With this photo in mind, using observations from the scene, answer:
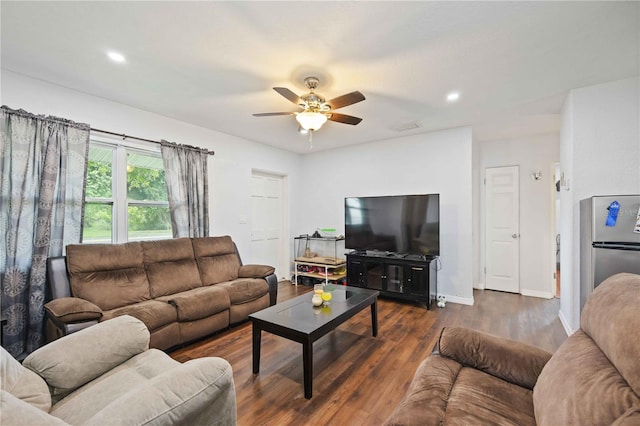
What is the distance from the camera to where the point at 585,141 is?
2.73m

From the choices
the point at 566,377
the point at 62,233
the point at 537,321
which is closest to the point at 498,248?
the point at 537,321

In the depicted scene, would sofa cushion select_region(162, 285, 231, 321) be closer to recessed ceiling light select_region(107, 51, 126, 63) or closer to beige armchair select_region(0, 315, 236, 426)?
beige armchair select_region(0, 315, 236, 426)

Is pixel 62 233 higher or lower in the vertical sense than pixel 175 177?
lower

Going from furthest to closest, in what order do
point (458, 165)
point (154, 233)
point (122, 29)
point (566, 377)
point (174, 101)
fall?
point (458, 165) < point (154, 233) < point (174, 101) < point (122, 29) < point (566, 377)

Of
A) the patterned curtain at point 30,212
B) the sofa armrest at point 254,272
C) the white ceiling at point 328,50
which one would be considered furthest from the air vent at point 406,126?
the patterned curtain at point 30,212

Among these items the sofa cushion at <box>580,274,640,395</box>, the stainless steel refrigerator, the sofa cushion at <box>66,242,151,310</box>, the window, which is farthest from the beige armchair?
the stainless steel refrigerator

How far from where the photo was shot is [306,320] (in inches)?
86.8

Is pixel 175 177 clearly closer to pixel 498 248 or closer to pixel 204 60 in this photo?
pixel 204 60

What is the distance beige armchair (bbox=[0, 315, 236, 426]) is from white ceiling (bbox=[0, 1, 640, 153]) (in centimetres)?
199

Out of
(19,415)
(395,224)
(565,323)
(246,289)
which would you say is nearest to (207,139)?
(246,289)

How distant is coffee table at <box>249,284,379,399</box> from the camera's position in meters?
1.94

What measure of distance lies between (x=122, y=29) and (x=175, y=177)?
1.94 meters

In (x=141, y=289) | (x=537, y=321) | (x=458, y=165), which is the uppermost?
(x=458, y=165)

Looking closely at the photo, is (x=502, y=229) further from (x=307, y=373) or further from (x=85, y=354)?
(x=85, y=354)
